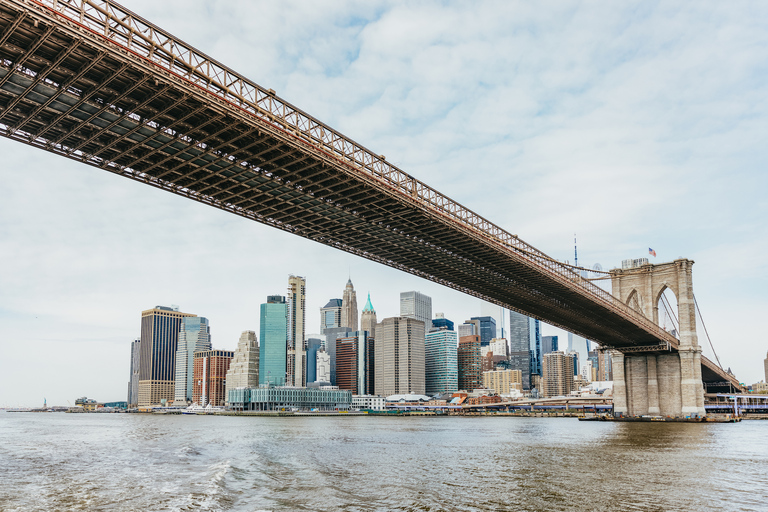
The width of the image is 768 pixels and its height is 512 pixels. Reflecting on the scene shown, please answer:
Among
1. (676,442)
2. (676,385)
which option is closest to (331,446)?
(676,442)

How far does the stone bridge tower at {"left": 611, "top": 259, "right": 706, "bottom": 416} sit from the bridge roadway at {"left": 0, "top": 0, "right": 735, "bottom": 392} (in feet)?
164

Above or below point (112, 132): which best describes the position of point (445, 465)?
below

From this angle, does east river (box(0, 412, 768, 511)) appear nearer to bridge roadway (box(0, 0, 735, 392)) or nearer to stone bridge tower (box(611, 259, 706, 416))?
bridge roadway (box(0, 0, 735, 392))

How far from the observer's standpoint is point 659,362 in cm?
9875

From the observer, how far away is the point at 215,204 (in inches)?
1614

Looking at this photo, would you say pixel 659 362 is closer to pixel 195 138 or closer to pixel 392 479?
pixel 392 479

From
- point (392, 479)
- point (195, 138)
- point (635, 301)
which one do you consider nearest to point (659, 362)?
point (635, 301)

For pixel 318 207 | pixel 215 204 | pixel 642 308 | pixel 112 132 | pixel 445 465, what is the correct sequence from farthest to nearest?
pixel 642 308 < pixel 318 207 < pixel 215 204 < pixel 445 465 < pixel 112 132

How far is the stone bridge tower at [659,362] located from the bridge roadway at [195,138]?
49994 millimetres

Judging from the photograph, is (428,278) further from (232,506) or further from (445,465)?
(232,506)

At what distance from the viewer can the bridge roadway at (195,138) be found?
78.1ft

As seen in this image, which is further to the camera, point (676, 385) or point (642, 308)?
point (642, 308)

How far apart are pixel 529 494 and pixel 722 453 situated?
993 inches

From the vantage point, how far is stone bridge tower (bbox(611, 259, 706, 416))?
92.6 metres
